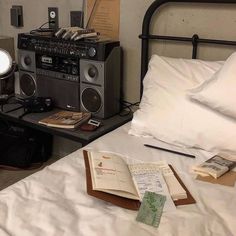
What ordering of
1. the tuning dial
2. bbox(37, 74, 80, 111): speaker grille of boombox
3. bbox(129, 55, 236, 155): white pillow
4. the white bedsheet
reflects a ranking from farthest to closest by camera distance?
1. bbox(37, 74, 80, 111): speaker grille of boombox
2. the tuning dial
3. bbox(129, 55, 236, 155): white pillow
4. the white bedsheet

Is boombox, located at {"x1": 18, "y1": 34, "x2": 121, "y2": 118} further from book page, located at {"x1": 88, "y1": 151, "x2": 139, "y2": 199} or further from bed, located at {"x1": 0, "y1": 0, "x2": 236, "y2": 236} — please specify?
book page, located at {"x1": 88, "y1": 151, "x2": 139, "y2": 199}

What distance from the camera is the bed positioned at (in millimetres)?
795

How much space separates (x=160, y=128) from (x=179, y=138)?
8 cm

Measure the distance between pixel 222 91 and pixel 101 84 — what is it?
64 centimetres

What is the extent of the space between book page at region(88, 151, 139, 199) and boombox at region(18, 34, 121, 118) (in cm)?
57

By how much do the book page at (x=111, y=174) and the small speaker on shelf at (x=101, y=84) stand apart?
549mm

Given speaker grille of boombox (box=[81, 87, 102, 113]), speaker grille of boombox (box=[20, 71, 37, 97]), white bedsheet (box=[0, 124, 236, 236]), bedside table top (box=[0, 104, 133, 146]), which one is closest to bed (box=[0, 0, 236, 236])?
white bedsheet (box=[0, 124, 236, 236])

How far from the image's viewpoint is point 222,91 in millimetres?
1154

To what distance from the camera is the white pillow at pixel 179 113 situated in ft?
3.94

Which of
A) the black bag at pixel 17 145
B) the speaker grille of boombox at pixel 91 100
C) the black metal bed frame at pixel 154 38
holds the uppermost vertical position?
the black metal bed frame at pixel 154 38

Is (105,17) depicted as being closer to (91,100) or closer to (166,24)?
(166,24)

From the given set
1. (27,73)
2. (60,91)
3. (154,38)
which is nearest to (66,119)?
(60,91)

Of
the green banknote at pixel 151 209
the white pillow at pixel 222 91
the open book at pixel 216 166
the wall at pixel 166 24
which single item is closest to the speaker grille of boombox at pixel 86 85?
the wall at pixel 166 24

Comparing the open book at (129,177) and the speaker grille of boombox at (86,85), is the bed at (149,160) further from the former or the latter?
the speaker grille of boombox at (86,85)
